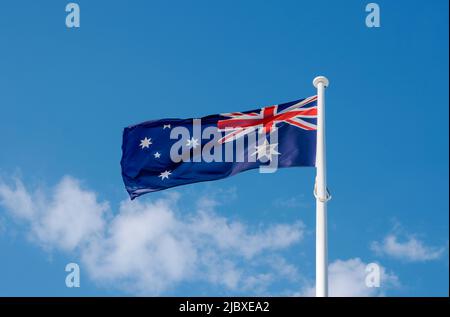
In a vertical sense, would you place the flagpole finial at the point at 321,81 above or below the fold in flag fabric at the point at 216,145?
above

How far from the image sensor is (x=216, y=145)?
55.6 feet

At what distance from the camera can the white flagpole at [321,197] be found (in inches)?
535

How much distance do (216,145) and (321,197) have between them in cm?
348

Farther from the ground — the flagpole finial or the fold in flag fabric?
the flagpole finial

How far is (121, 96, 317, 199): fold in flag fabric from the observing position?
16.1m

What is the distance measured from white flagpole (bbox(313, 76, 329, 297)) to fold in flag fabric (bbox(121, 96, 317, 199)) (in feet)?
2.00

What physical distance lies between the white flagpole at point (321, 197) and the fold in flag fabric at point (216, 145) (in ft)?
2.00

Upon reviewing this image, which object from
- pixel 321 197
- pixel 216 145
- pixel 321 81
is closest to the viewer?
pixel 321 197

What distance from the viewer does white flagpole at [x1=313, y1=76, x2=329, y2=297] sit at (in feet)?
44.6

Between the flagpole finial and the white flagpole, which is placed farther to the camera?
the flagpole finial
